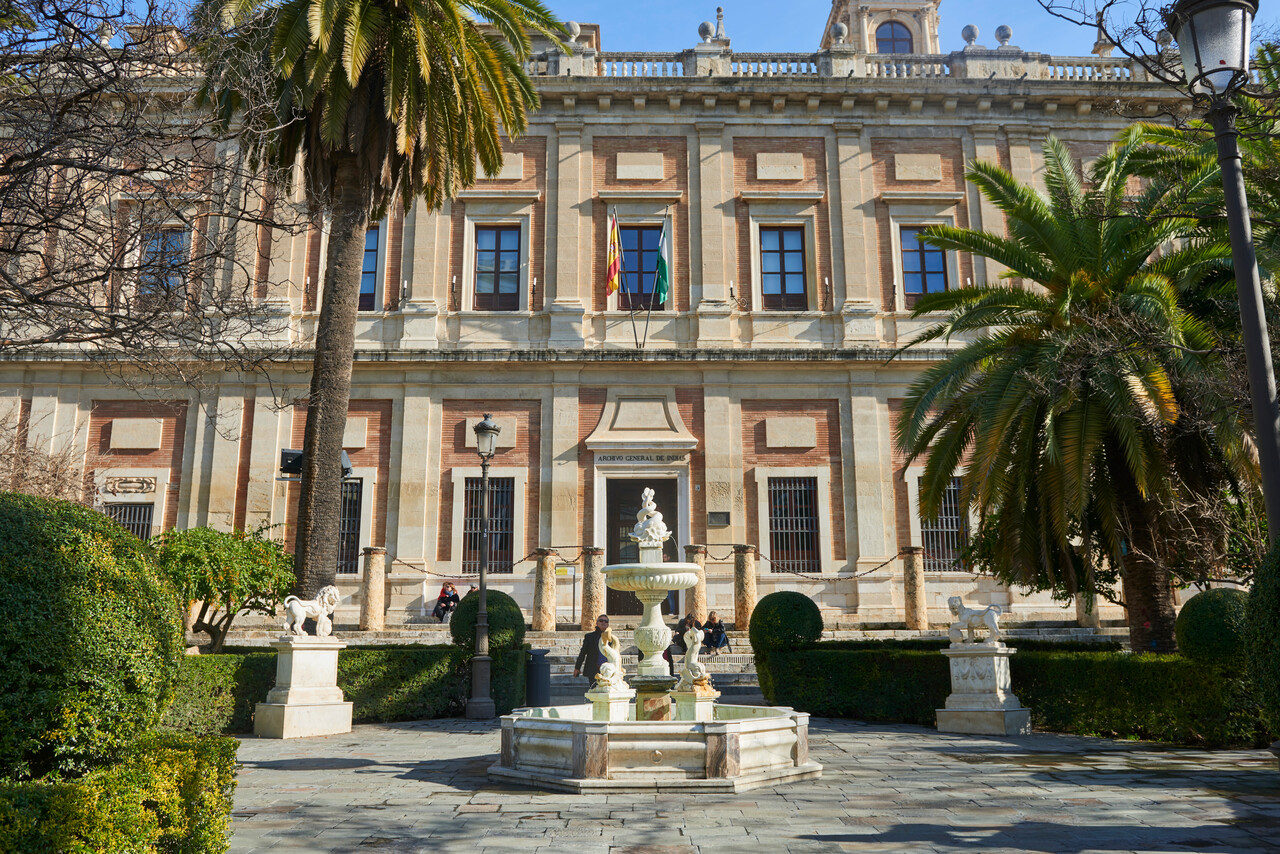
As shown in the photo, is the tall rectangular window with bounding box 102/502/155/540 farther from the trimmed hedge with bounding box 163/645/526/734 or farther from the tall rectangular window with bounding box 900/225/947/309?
the tall rectangular window with bounding box 900/225/947/309

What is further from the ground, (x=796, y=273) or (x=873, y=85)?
(x=873, y=85)

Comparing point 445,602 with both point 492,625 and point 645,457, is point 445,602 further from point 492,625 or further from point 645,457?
point 492,625

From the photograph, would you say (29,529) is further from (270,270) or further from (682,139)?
(682,139)

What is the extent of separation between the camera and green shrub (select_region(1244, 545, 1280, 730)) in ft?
18.8

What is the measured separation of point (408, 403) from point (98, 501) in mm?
7075

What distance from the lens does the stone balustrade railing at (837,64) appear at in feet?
77.4

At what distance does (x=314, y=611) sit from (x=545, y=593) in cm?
715

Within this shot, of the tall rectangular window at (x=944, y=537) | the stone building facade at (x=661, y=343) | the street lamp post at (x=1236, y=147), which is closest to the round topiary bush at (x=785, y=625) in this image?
the stone building facade at (x=661, y=343)

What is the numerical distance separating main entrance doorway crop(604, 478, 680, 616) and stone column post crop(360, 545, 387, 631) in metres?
4.91

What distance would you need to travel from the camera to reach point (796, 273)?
23.1 metres

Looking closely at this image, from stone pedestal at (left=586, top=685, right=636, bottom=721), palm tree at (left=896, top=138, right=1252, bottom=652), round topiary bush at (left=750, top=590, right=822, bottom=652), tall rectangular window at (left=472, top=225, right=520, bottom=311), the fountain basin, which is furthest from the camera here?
tall rectangular window at (left=472, top=225, right=520, bottom=311)

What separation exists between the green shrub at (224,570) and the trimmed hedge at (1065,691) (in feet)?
24.2

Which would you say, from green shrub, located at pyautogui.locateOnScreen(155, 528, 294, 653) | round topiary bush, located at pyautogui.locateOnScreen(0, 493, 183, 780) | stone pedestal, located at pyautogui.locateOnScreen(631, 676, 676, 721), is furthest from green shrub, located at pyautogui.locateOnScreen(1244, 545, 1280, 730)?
green shrub, located at pyautogui.locateOnScreen(155, 528, 294, 653)

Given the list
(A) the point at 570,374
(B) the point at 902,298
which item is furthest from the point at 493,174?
(B) the point at 902,298
